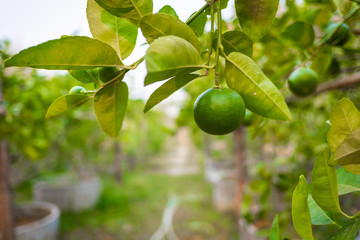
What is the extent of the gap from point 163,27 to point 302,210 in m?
0.30

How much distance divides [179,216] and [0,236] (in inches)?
114

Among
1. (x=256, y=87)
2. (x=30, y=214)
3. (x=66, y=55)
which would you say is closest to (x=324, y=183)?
(x=256, y=87)

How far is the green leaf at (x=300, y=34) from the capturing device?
68 cm

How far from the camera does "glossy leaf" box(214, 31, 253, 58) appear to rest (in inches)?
15.9

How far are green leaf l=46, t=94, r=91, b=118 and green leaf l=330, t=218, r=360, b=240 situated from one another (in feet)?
1.36

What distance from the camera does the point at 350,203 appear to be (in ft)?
5.56

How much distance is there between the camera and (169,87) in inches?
15.1

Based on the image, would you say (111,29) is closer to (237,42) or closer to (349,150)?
(237,42)

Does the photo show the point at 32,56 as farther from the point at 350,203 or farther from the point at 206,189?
the point at 206,189

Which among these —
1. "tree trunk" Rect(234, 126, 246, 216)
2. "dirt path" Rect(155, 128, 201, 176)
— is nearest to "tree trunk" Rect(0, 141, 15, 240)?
"tree trunk" Rect(234, 126, 246, 216)

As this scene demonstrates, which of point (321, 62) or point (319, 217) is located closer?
point (319, 217)

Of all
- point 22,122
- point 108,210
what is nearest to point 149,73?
point 22,122

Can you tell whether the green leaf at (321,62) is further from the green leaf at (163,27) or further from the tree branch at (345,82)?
the green leaf at (163,27)

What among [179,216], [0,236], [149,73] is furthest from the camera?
[179,216]
